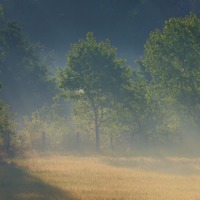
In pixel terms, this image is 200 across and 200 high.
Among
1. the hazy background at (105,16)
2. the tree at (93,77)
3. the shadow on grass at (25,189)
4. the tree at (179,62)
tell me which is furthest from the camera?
the hazy background at (105,16)

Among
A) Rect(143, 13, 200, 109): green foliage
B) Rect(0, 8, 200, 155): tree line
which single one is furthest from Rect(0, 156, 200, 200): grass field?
Rect(143, 13, 200, 109): green foliage

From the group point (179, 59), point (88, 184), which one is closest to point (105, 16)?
point (179, 59)

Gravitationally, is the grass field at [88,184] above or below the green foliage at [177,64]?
below

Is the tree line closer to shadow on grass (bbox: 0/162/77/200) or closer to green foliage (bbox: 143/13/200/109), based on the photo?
green foliage (bbox: 143/13/200/109)

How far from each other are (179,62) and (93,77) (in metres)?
9.82

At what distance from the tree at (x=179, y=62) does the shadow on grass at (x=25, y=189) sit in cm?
2623

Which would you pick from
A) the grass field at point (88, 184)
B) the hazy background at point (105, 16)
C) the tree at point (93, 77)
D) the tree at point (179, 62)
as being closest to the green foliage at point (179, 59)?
the tree at point (179, 62)

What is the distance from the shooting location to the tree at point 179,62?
44688 millimetres

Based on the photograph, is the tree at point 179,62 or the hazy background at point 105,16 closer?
the tree at point 179,62

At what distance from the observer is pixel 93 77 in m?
47.2

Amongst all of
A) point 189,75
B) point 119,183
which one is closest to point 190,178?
point 119,183

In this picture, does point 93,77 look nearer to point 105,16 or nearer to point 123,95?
point 123,95

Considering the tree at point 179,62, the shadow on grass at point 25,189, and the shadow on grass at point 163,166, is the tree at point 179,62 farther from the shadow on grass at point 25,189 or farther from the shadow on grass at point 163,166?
the shadow on grass at point 25,189

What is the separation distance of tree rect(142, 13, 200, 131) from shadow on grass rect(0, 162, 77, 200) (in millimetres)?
26226
